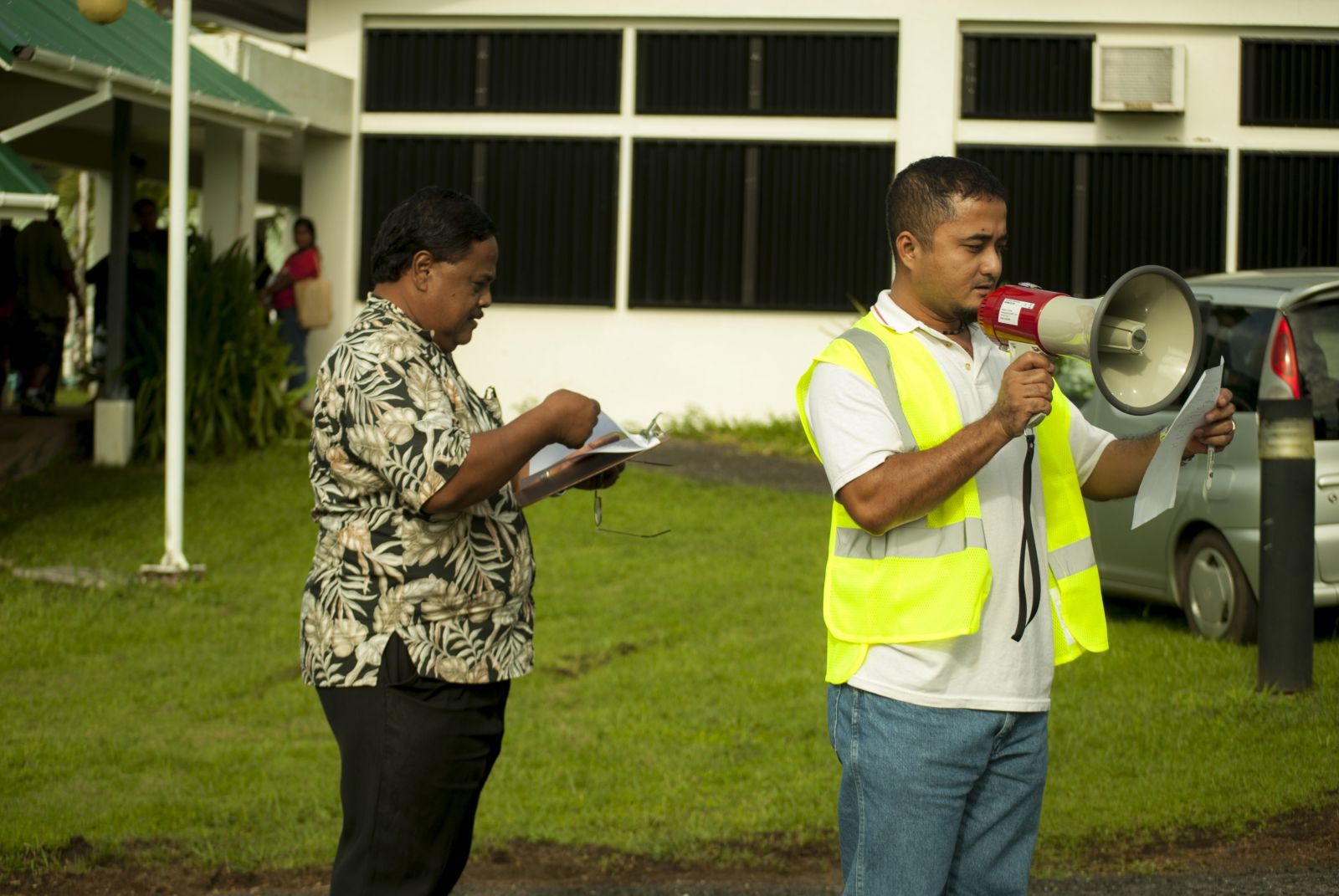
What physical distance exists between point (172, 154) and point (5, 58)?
1164 millimetres

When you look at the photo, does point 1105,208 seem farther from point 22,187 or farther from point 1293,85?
point 22,187

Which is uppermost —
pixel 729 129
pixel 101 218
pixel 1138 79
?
pixel 1138 79

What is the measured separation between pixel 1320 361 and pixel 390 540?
5.96 m

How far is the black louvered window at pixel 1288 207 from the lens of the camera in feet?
56.6

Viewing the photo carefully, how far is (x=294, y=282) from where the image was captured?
1738 centimetres

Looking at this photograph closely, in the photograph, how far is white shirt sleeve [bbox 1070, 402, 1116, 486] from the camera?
367cm

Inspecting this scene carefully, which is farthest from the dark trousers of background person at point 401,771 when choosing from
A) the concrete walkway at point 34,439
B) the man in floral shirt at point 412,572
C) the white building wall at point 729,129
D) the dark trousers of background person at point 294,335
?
the dark trousers of background person at point 294,335

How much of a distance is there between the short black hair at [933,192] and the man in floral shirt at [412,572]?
2.65ft

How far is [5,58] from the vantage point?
10.7 metres

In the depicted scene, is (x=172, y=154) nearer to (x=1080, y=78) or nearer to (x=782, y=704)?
(x=782, y=704)

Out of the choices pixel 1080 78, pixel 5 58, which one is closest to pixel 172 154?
pixel 5 58

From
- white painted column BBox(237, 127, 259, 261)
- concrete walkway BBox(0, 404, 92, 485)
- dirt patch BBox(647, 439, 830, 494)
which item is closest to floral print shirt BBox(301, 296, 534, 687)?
dirt patch BBox(647, 439, 830, 494)

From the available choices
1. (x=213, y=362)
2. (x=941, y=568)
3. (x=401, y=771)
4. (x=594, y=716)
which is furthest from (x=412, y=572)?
(x=213, y=362)

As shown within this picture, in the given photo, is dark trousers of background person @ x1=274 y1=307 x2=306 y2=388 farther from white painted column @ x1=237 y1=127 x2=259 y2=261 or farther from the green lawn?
the green lawn
